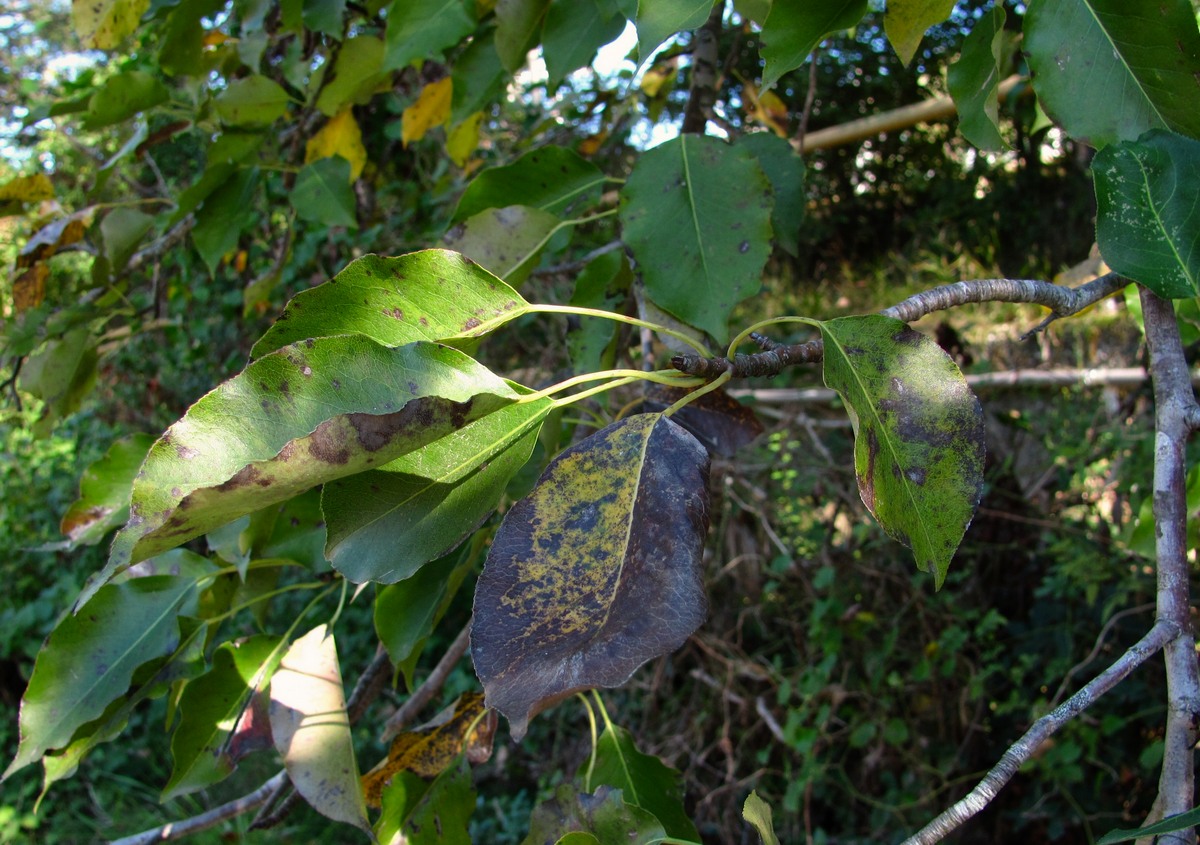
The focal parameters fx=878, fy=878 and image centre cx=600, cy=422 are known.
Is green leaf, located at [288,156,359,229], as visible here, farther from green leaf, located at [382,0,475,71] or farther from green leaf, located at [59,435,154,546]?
green leaf, located at [59,435,154,546]

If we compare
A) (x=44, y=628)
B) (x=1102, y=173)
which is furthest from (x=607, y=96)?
(x=44, y=628)

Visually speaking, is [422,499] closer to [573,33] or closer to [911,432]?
[911,432]

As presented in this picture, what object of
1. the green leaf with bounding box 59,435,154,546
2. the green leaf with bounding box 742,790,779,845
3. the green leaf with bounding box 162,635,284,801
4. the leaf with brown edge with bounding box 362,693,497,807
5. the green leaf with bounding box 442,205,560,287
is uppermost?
the green leaf with bounding box 442,205,560,287

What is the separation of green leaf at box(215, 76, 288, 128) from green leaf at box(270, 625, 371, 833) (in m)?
0.70

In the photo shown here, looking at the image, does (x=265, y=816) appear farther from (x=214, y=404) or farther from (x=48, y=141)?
(x=48, y=141)

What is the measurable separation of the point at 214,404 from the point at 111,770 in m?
4.06

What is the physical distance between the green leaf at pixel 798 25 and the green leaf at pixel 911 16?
0.9 inches

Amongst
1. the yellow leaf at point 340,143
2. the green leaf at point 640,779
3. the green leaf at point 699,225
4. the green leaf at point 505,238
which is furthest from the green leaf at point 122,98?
the green leaf at point 640,779

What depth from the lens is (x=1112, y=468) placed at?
7.44 ft

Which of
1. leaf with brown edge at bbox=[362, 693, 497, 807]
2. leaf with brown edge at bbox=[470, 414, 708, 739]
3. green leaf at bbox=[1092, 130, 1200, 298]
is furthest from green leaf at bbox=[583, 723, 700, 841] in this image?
green leaf at bbox=[1092, 130, 1200, 298]

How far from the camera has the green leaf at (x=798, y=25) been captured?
1.97 ft

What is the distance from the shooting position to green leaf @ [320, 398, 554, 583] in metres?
0.50

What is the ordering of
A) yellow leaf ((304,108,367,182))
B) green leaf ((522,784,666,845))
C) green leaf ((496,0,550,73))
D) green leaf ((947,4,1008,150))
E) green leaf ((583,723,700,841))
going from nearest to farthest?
green leaf ((522,784,666,845))
green leaf ((947,4,1008,150))
green leaf ((583,723,700,841))
green leaf ((496,0,550,73))
yellow leaf ((304,108,367,182))

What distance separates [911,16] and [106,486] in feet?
2.88
